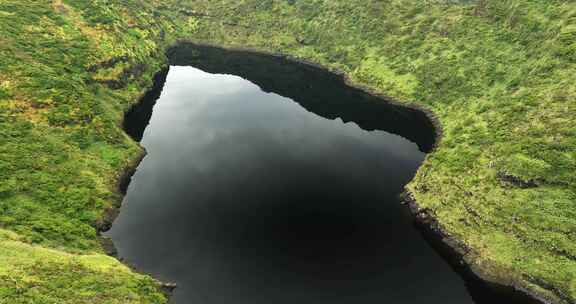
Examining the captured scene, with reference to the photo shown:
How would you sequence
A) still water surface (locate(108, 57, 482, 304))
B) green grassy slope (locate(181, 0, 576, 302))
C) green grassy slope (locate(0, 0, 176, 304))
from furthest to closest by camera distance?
green grassy slope (locate(181, 0, 576, 302)), still water surface (locate(108, 57, 482, 304)), green grassy slope (locate(0, 0, 176, 304))

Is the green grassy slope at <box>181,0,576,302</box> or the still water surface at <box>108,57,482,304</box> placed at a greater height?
the green grassy slope at <box>181,0,576,302</box>

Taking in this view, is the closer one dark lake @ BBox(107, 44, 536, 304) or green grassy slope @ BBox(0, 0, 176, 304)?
green grassy slope @ BBox(0, 0, 176, 304)

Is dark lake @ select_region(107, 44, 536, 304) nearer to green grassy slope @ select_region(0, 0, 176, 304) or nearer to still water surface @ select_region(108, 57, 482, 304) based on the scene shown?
still water surface @ select_region(108, 57, 482, 304)

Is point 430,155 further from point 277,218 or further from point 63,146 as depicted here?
point 63,146

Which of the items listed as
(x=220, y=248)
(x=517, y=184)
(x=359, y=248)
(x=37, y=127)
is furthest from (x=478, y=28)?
(x=37, y=127)

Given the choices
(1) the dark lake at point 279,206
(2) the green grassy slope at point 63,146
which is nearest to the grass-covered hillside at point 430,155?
(2) the green grassy slope at point 63,146

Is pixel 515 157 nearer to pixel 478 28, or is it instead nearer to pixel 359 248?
pixel 359 248

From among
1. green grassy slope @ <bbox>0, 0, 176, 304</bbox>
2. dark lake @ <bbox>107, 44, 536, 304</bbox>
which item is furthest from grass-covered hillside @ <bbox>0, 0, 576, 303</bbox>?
dark lake @ <bbox>107, 44, 536, 304</bbox>
